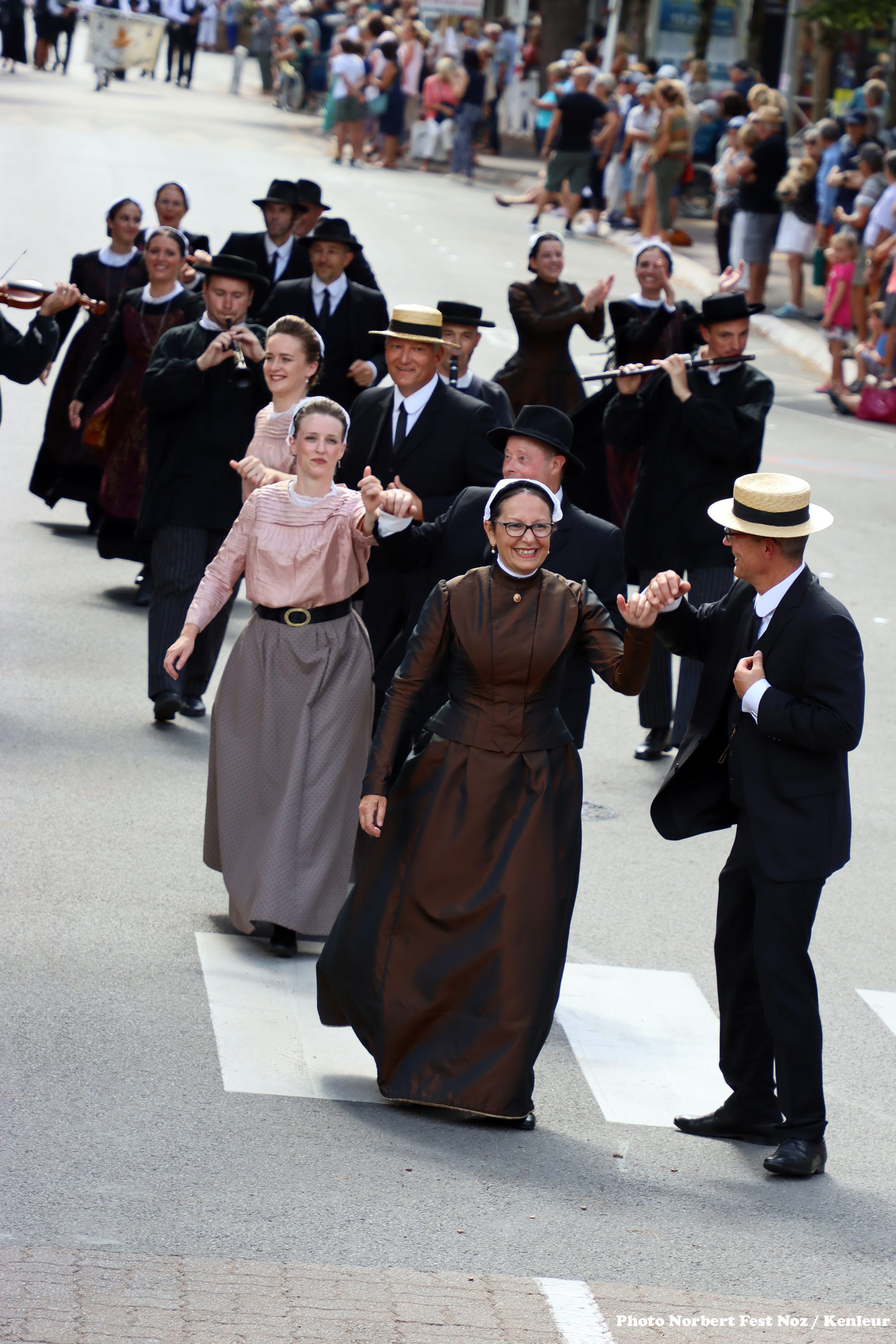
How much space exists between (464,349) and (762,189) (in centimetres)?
1454

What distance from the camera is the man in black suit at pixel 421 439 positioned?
8273mm

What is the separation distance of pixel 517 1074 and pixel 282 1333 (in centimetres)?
153

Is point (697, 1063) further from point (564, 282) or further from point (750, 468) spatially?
point (564, 282)

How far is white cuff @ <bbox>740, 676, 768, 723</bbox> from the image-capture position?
19.1 feet

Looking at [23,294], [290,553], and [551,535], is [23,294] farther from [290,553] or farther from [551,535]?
[551,535]

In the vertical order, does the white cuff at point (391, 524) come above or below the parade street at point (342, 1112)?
above

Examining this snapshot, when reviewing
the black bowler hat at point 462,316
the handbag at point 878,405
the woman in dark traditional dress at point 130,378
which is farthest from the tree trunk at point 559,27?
the black bowler hat at point 462,316

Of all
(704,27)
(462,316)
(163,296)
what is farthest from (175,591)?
(704,27)

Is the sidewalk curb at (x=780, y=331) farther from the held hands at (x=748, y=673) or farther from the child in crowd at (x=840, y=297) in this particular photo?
the held hands at (x=748, y=673)

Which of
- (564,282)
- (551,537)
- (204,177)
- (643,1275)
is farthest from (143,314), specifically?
(204,177)

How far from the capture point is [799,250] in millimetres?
23969

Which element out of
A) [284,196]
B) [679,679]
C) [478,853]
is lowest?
[679,679]

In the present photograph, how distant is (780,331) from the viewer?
24.5 meters

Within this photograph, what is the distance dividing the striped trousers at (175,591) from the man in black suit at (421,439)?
1866 mm
